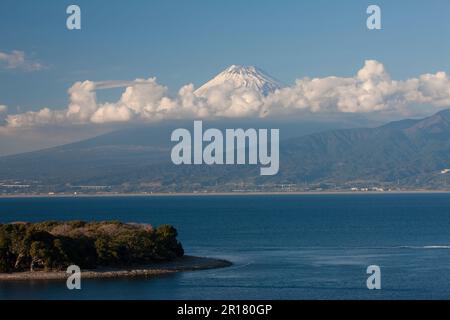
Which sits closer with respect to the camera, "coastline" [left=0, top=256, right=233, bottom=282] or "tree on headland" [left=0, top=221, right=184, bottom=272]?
"coastline" [left=0, top=256, right=233, bottom=282]

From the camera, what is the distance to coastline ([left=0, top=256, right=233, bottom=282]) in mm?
77250

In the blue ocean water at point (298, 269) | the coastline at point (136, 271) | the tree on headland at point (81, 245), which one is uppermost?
the tree on headland at point (81, 245)

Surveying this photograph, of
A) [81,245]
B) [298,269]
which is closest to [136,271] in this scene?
[81,245]

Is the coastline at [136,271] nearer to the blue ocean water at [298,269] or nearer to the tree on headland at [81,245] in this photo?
the tree on headland at [81,245]

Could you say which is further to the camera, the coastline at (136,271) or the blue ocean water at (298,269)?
the coastline at (136,271)

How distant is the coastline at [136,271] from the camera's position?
7725 centimetres

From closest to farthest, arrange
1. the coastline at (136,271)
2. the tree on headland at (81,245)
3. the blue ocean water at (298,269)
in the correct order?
the blue ocean water at (298,269)
the coastline at (136,271)
the tree on headland at (81,245)

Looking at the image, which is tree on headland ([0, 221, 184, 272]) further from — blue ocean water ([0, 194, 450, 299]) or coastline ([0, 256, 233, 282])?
blue ocean water ([0, 194, 450, 299])

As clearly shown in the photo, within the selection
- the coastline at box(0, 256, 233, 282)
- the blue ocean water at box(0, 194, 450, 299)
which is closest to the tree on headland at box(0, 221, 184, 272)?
the coastline at box(0, 256, 233, 282)

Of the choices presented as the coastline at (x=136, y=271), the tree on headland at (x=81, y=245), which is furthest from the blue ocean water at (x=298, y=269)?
the tree on headland at (x=81, y=245)

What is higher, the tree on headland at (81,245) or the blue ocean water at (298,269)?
the tree on headland at (81,245)

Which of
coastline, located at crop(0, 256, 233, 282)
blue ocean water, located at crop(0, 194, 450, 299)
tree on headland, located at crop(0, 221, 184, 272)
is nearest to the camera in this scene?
blue ocean water, located at crop(0, 194, 450, 299)
